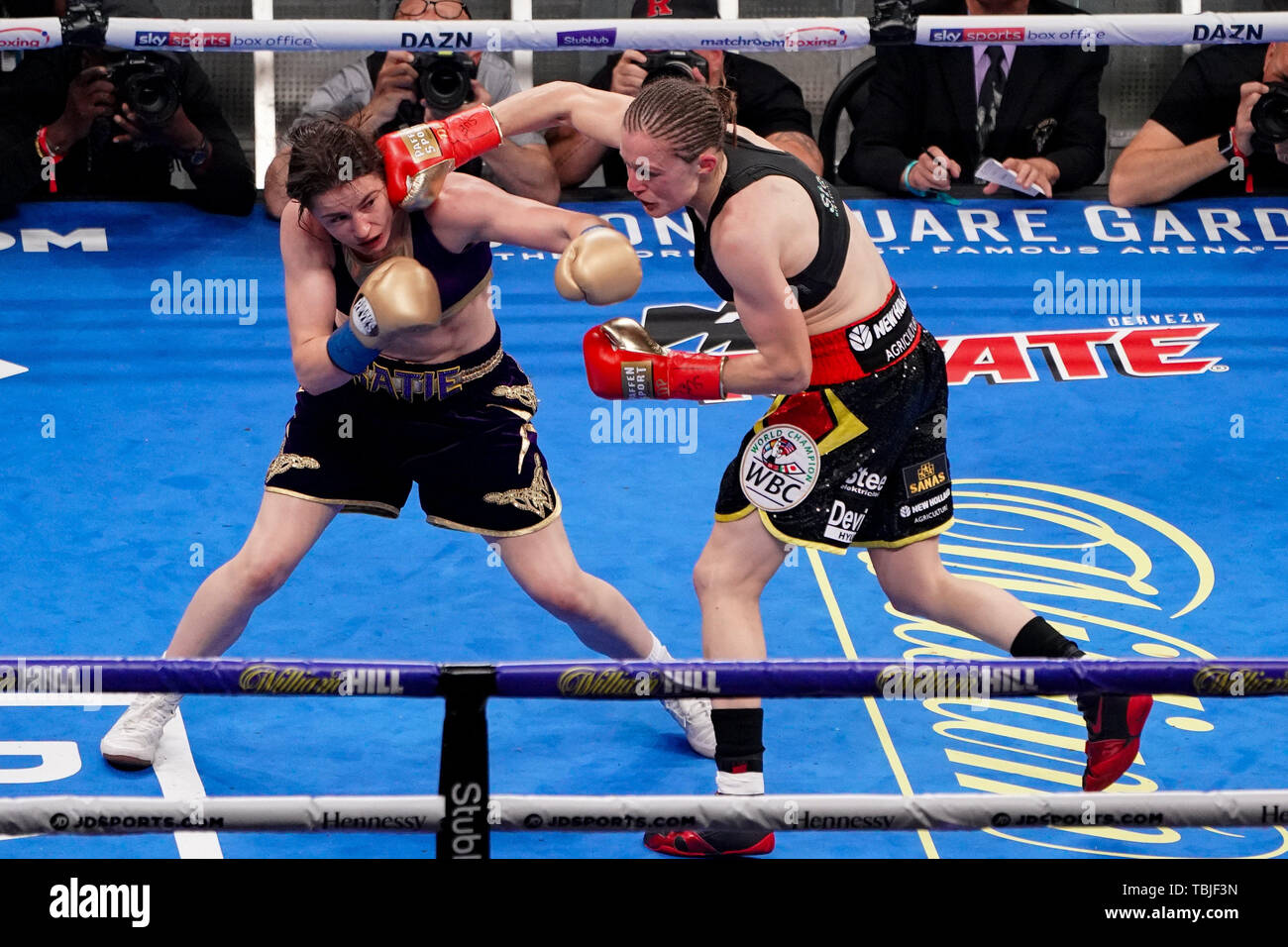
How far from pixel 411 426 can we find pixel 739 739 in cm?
97

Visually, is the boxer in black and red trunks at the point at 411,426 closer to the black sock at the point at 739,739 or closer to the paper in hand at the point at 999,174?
the black sock at the point at 739,739

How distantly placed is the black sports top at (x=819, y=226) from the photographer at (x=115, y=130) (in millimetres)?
3375

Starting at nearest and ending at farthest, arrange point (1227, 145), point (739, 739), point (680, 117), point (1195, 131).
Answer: point (680, 117) < point (739, 739) < point (1227, 145) < point (1195, 131)

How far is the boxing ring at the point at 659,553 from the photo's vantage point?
341 centimetres

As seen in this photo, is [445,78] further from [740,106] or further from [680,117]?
[680,117]

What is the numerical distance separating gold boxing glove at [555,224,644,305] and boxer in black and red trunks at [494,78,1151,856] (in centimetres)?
12

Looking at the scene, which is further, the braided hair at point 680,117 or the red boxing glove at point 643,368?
the red boxing glove at point 643,368

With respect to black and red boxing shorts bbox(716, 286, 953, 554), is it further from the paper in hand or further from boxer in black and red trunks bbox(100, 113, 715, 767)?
the paper in hand

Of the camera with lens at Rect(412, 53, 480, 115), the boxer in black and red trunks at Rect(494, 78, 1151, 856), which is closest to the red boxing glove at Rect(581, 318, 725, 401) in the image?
the boxer in black and red trunks at Rect(494, 78, 1151, 856)

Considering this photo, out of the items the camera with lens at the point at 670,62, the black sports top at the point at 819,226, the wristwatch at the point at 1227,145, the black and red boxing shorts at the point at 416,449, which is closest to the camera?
the black sports top at the point at 819,226

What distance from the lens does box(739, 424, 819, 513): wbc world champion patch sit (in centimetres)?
343

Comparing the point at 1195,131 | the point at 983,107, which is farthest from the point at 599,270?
the point at 1195,131

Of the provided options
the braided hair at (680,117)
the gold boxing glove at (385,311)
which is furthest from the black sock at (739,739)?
the braided hair at (680,117)

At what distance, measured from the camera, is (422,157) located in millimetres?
3455
